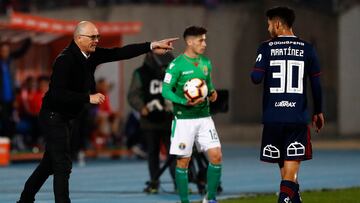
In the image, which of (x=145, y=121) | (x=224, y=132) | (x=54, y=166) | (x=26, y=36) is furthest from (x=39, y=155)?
(x=54, y=166)

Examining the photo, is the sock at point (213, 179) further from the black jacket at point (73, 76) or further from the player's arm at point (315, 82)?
the player's arm at point (315, 82)

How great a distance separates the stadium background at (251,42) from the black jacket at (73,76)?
2145cm

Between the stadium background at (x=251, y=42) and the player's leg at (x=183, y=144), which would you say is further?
the stadium background at (x=251, y=42)

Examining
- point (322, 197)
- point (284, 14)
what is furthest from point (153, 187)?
point (284, 14)

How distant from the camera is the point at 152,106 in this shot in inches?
744

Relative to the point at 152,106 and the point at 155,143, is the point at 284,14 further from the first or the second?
the point at 152,106

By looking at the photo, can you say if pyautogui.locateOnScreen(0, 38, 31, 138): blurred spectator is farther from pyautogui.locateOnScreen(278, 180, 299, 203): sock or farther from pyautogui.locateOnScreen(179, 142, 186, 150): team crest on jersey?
pyautogui.locateOnScreen(278, 180, 299, 203): sock

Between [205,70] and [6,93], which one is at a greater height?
[205,70]

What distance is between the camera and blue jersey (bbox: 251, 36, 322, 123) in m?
12.9

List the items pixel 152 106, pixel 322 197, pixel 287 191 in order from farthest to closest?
pixel 152 106, pixel 322 197, pixel 287 191

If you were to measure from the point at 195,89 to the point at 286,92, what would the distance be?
2412mm

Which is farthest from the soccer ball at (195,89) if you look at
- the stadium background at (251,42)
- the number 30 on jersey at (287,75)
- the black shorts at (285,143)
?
the stadium background at (251,42)

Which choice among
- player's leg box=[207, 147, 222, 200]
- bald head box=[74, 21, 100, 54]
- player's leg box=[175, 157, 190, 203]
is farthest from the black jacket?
player's leg box=[207, 147, 222, 200]

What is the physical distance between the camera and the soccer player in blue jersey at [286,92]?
12883mm
